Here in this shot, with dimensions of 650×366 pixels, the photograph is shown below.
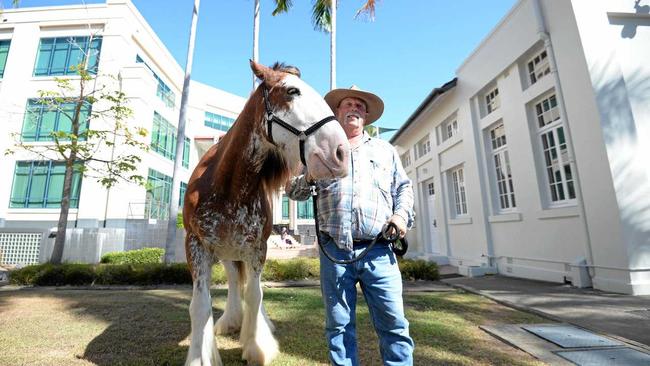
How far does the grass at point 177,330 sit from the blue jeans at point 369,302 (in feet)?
3.25

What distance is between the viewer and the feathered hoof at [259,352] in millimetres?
2686

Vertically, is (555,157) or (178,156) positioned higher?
(178,156)

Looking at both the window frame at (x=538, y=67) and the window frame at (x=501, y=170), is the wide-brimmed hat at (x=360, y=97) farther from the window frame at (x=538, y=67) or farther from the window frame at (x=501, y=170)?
the window frame at (x=501, y=170)

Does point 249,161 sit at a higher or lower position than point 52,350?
higher

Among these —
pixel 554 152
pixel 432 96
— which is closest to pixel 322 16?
pixel 432 96

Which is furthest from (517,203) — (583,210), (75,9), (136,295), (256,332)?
(75,9)

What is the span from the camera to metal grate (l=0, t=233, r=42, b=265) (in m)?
12.7

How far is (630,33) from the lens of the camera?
639 centimetres

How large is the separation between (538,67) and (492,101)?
179 centimetres

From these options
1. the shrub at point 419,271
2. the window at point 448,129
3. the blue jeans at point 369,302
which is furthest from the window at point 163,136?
the blue jeans at point 369,302

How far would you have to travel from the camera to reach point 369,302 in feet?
6.53

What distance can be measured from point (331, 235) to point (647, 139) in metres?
7.14

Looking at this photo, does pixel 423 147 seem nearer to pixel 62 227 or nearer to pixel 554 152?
pixel 554 152

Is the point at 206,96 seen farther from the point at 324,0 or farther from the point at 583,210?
the point at 583,210
